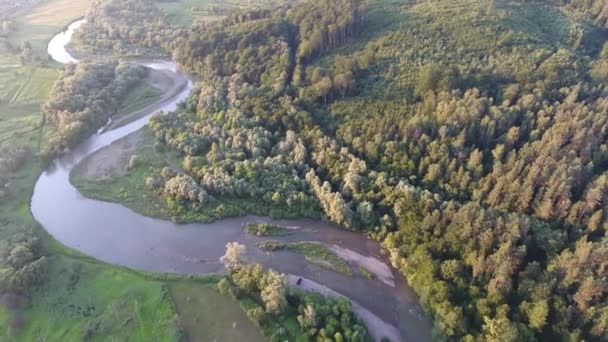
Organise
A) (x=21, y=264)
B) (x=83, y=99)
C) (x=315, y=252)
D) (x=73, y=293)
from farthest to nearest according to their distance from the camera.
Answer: (x=83, y=99) < (x=315, y=252) < (x=21, y=264) < (x=73, y=293)

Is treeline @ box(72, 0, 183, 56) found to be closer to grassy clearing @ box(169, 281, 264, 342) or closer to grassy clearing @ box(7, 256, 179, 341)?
grassy clearing @ box(7, 256, 179, 341)

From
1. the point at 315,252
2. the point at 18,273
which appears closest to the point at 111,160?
the point at 18,273

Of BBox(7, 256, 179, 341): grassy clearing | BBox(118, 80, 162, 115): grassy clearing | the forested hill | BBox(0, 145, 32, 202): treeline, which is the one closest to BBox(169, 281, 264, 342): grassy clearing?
BBox(7, 256, 179, 341): grassy clearing

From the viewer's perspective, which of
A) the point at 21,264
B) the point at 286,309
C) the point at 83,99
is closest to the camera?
the point at 286,309

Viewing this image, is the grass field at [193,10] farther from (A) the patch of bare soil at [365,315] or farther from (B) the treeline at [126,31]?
(A) the patch of bare soil at [365,315]

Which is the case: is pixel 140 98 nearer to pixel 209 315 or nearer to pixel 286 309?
pixel 209 315

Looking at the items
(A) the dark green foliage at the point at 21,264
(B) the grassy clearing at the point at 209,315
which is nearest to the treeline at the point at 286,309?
(B) the grassy clearing at the point at 209,315
